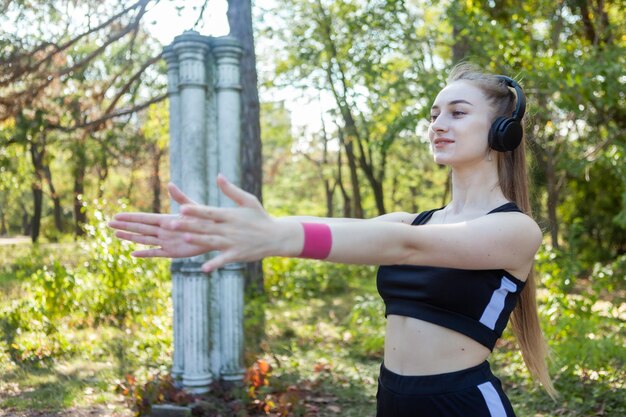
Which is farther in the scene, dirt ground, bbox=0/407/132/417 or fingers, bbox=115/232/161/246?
dirt ground, bbox=0/407/132/417

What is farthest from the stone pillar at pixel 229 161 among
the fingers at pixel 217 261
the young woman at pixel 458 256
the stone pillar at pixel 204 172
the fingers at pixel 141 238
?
the fingers at pixel 217 261

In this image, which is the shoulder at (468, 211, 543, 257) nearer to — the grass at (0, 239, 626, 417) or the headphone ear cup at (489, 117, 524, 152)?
the headphone ear cup at (489, 117, 524, 152)

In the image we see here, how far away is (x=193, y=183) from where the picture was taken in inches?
205

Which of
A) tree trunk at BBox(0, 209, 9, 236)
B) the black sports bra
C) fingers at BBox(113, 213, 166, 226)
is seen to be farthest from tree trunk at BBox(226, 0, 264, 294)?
tree trunk at BBox(0, 209, 9, 236)

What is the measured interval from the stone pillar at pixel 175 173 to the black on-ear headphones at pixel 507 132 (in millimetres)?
3587

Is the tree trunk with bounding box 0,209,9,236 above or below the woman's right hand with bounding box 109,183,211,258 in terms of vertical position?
above

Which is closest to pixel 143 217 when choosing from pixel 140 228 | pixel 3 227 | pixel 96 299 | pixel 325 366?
pixel 140 228

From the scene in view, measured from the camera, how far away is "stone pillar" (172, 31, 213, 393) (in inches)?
204

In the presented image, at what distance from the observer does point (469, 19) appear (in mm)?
8258

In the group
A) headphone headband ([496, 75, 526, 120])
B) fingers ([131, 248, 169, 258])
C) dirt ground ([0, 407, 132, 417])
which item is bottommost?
dirt ground ([0, 407, 132, 417])

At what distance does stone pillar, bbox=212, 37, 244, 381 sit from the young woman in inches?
125

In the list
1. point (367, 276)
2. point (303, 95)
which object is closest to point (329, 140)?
point (303, 95)

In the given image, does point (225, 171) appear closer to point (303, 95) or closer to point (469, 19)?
point (469, 19)

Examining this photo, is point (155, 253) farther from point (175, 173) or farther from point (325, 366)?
point (325, 366)
